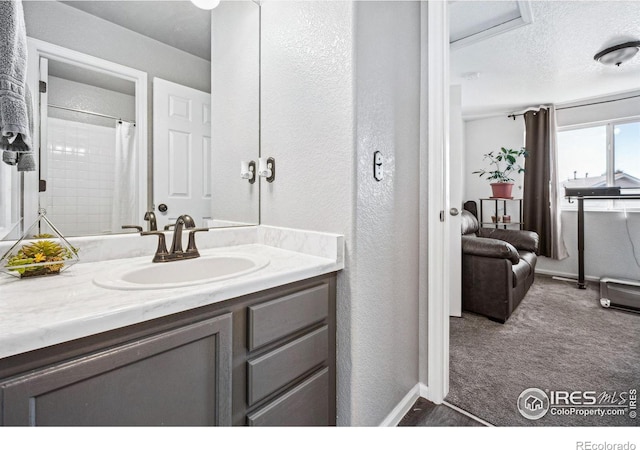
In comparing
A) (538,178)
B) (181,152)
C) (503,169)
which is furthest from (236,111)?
(503,169)

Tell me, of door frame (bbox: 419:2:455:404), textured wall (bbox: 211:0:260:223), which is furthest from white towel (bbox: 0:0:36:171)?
door frame (bbox: 419:2:455:404)

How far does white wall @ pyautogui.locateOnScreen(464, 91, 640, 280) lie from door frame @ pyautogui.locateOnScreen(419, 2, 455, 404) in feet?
11.9

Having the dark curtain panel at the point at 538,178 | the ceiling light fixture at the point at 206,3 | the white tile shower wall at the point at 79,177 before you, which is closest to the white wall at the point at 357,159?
the ceiling light fixture at the point at 206,3

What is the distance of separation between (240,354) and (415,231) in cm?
101

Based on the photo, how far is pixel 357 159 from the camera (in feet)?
3.58

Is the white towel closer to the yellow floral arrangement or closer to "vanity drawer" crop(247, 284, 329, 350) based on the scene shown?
the yellow floral arrangement

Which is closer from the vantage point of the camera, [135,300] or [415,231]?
[135,300]

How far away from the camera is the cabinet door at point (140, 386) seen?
1.74ft

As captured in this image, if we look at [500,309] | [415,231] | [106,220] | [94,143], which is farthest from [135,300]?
[500,309]

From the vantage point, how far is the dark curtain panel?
397 centimetres

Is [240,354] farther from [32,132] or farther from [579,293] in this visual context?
[579,293]

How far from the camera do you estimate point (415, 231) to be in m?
1.49

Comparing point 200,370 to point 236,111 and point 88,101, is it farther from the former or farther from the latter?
point 236,111

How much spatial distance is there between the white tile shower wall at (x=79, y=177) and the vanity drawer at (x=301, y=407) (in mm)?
868
